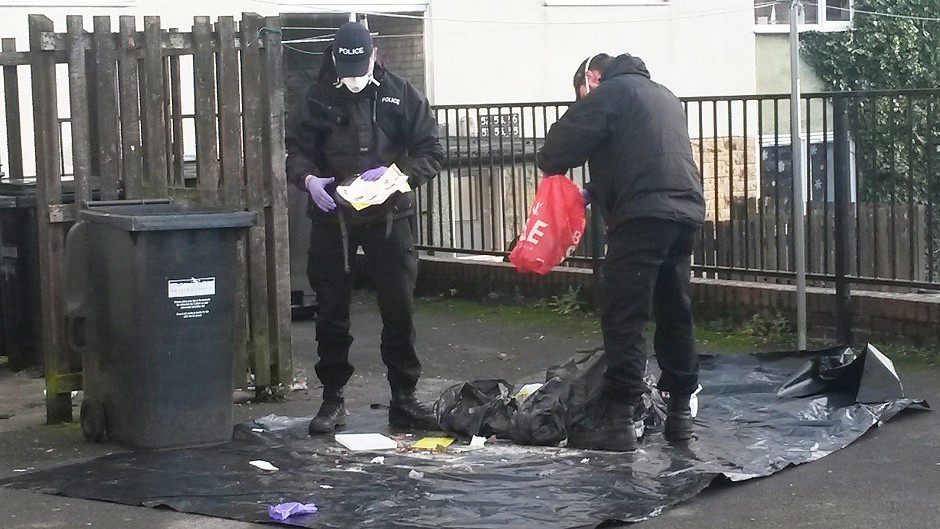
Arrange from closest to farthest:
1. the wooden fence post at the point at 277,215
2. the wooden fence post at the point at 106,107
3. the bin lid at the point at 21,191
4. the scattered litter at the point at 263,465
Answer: the scattered litter at the point at 263,465
the wooden fence post at the point at 106,107
the wooden fence post at the point at 277,215
the bin lid at the point at 21,191

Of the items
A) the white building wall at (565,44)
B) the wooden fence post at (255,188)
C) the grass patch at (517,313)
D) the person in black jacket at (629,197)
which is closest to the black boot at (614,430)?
the person in black jacket at (629,197)

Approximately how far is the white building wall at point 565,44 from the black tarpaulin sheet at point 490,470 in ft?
30.3

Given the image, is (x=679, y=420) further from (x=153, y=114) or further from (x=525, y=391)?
(x=153, y=114)

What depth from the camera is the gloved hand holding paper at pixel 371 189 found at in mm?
6562

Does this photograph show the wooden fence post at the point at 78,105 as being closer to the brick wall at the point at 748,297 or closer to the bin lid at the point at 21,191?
the bin lid at the point at 21,191

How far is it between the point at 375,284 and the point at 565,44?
1071cm

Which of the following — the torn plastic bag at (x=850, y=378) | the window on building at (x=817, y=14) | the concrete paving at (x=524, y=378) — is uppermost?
the window on building at (x=817, y=14)

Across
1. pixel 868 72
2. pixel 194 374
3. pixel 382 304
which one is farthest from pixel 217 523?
pixel 868 72

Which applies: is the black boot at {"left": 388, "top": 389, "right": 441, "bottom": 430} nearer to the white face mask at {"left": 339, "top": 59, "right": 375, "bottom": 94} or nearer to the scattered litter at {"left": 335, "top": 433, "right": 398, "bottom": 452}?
the scattered litter at {"left": 335, "top": 433, "right": 398, "bottom": 452}

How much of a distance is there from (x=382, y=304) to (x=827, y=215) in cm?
318

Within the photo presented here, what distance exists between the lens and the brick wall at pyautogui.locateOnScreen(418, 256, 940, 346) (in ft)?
27.4

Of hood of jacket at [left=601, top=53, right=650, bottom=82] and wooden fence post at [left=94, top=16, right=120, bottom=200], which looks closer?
hood of jacket at [left=601, top=53, right=650, bottom=82]

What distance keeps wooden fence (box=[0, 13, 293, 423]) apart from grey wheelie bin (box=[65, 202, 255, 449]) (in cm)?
50

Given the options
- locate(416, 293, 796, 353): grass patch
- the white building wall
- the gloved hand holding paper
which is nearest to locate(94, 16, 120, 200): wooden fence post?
the gloved hand holding paper
